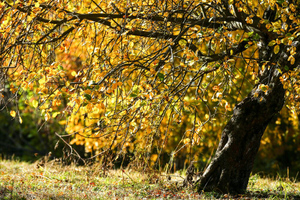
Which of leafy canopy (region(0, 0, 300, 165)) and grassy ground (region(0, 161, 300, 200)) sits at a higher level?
leafy canopy (region(0, 0, 300, 165))

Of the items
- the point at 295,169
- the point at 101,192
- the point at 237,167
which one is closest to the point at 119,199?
the point at 101,192

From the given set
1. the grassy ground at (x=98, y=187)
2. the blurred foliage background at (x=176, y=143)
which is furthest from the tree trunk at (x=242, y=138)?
the blurred foliage background at (x=176, y=143)

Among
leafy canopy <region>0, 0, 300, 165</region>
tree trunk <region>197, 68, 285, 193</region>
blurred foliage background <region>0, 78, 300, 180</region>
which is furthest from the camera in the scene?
blurred foliage background <region>0, 78, 300, 180</region>

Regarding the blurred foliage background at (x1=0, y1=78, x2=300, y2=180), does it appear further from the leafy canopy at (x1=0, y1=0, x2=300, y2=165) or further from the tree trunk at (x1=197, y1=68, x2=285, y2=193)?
the leafy canopy at (x1=0, y1=0, x2=300, y2=165)

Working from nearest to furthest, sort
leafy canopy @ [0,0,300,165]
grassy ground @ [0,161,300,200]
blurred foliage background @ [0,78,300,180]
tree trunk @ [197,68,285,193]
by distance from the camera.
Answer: leafy canopy @ [0,0,300,165] → grassy ground @ [0,161,300,200] → tree trunk @ [197,68,285,193] → blurred foliage background @ [0,78,300,180]

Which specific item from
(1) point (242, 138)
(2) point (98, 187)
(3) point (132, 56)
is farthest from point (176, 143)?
(3) point (132, 56)

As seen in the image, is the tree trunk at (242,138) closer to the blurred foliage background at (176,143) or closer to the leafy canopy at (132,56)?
the leafy canopy at (132,56)

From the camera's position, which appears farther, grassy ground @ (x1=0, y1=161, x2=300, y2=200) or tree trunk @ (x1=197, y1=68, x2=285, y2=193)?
tree trunk @ (x1=197, y1=68, x2=285, y2=193)

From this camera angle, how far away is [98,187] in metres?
5.10

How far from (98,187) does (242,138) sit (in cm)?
199

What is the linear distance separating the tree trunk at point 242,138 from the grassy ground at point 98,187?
19 centimetres

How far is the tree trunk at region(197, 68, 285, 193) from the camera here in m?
4.72

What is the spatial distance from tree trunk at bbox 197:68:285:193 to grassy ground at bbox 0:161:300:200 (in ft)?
0.64

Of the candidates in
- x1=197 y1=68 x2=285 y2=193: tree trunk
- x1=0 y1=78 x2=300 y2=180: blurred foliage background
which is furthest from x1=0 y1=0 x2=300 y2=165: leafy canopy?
x1=0 y1=78 x2=300 y2=180: blurred foliage background
